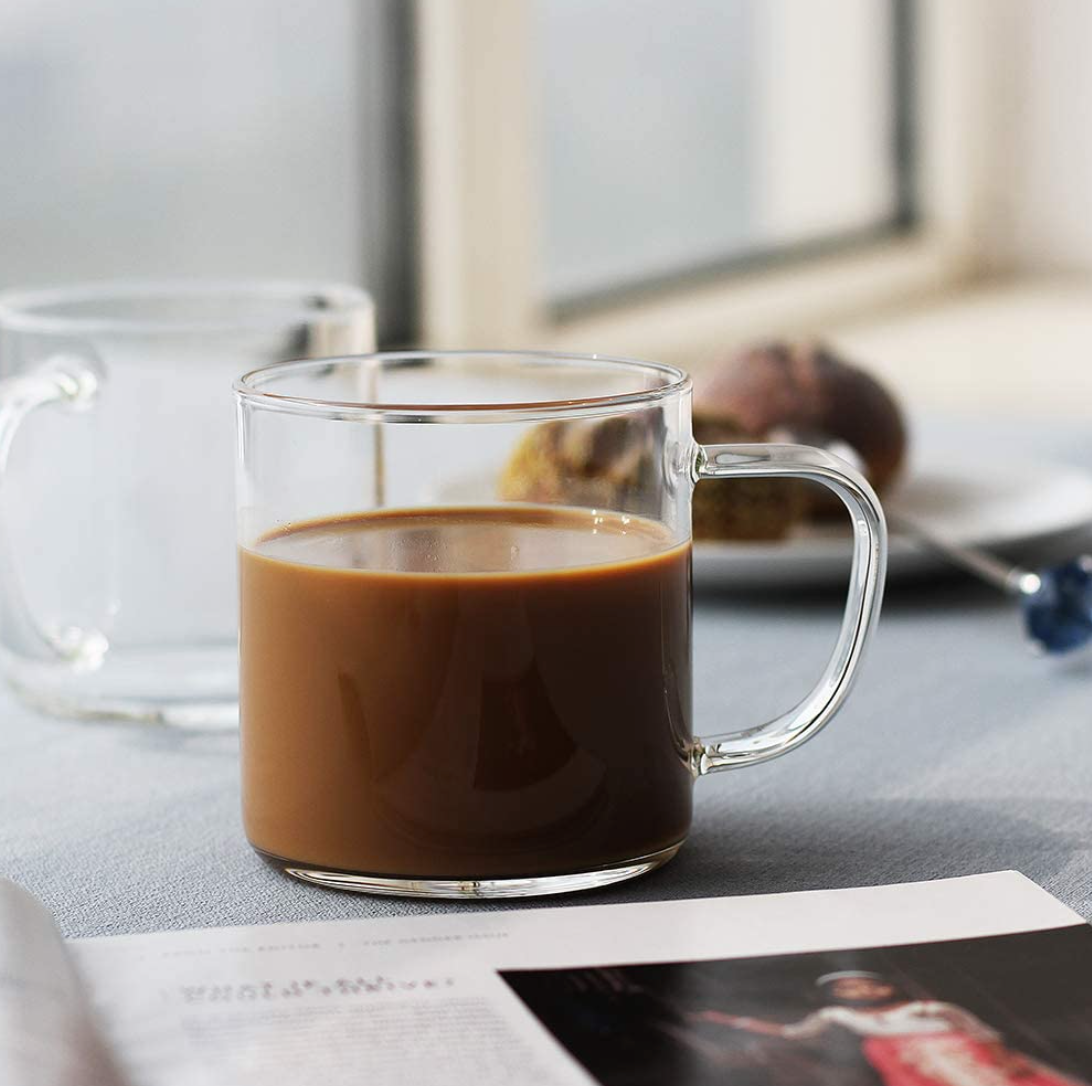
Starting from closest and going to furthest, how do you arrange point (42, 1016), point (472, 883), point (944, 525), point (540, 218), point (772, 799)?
point (42, 1016) < point (472, 883) < point (772, 799) < point (944, 525) < point (540, 218)

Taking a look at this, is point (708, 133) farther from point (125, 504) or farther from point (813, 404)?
point (125, 504)

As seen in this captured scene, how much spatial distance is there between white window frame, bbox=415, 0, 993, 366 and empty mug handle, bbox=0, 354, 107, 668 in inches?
67.6

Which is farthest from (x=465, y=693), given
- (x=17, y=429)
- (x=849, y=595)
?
(x=17, y=429)

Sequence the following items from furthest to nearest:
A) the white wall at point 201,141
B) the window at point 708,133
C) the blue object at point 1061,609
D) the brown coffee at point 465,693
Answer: the window at point 708,133 < the white wall at point 201,141 < the blue object at point 1061,609 < the brown coffee at point 465,693

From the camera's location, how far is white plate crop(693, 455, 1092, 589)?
0.83m

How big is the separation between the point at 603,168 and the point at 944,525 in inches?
86.5

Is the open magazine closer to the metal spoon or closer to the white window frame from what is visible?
the metal spoon

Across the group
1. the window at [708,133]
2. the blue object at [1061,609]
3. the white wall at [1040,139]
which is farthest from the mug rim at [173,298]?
the white wall at [1040,139]

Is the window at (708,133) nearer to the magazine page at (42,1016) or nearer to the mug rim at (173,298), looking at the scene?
the mug rim at (173,298)

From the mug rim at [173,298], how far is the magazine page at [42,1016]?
0.85ft

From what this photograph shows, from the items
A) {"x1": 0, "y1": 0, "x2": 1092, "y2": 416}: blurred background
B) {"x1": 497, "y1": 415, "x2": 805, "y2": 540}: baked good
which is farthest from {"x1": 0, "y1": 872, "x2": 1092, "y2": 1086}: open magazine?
{"x1": 0, "y1": 0, "x2": 1092, "y2": 416}: blurred background

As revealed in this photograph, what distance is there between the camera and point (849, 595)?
53 centimetres

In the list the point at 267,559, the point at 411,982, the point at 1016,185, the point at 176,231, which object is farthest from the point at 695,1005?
the point at 1016,185

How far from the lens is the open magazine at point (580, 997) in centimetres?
38
